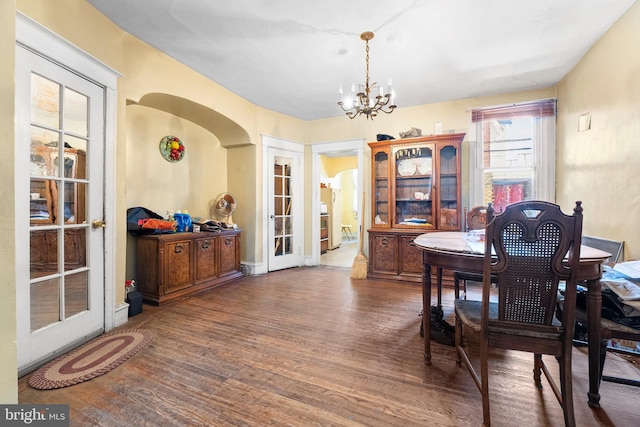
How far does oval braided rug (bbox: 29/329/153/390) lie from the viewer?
1665mm

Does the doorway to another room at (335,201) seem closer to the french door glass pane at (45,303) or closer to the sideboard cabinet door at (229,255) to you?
the sideboard cabinet door at (229,255)

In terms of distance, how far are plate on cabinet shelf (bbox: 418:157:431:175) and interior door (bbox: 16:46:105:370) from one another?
12.8 feet

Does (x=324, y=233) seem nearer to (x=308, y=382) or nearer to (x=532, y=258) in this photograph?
(x=308, y=382)

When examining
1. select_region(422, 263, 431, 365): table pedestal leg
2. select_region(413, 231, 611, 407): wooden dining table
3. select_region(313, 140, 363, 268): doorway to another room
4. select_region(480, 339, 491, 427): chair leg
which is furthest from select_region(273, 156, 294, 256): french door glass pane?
select_region(480, 339, 491, 427): chair leg

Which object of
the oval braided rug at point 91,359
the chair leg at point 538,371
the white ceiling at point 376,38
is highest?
the white ceiling at point 376,38

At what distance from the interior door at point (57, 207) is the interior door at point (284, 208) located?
2.51 metres

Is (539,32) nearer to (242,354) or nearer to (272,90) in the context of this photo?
(272,90)

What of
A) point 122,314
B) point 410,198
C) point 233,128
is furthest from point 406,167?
point 122,314

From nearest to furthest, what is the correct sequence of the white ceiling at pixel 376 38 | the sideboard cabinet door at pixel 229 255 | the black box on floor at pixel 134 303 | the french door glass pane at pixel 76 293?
the french door glass pane at pixel 76 293 → the white ceiling at pixel 376 38 → the black box on floor at pixel 134 303 → the sideboard cabinet door at pixel 229 255

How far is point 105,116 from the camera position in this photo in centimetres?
233

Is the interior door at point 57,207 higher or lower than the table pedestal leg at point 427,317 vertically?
higher

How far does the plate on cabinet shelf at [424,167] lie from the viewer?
4051mm

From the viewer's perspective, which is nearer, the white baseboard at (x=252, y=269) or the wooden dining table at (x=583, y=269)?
the wooden dining table at (x=583, y=269)

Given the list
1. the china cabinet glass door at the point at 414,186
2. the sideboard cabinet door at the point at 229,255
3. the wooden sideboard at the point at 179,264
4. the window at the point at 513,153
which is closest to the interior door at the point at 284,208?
the sideboard cabinet door at the point at 229,255
